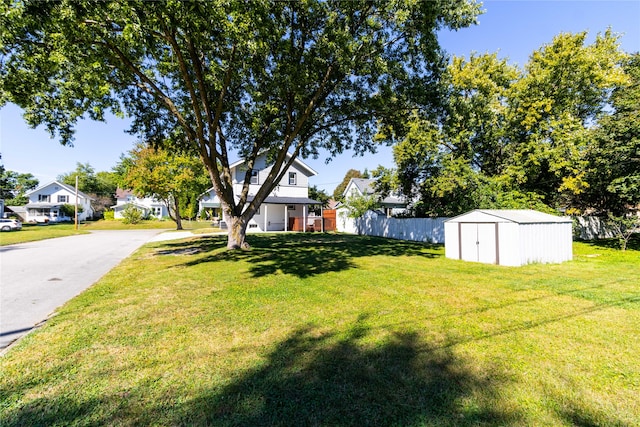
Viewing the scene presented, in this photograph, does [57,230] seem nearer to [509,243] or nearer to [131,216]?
[131,216]

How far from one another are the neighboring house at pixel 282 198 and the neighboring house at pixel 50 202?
3621 centimetres

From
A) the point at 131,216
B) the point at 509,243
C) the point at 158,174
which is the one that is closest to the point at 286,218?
the point at 158,174

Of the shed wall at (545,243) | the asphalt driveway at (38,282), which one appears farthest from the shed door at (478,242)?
the asphalt driveway at (38,282)

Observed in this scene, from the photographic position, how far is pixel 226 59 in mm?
8180

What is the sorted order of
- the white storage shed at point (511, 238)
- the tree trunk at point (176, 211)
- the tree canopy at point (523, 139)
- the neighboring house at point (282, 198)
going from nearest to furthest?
1. the white storage shed at point (511, 238)
2. the tree canopy at point (523, 139)
3. the neighboring house at point (282, 198)
4. the tree trunk at point (176, 211)

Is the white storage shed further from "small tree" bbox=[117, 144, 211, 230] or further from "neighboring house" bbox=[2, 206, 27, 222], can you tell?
"neighboring house" bbox=[2, 206, 27, 222]

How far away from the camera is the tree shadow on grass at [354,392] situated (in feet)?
7.79

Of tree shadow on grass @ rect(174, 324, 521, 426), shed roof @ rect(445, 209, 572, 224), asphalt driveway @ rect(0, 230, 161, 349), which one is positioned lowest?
tree shadow on grass @ rect(174, 324, 521, 426)

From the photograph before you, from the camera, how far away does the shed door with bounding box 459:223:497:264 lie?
993cm

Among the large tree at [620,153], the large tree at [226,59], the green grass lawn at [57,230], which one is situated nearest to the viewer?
the large tree at [226,59]

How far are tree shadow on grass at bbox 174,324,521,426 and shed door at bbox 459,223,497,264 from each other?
7725mm

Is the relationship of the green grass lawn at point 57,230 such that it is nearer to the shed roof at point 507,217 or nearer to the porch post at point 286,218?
the porch post at point 286,218

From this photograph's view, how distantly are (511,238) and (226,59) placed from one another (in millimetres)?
Answer: 10223

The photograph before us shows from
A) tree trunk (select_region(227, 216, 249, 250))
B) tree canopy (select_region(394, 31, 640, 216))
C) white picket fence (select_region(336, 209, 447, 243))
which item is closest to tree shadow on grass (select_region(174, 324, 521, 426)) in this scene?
tree trunk (select_region(227, 216, 249, 250))
